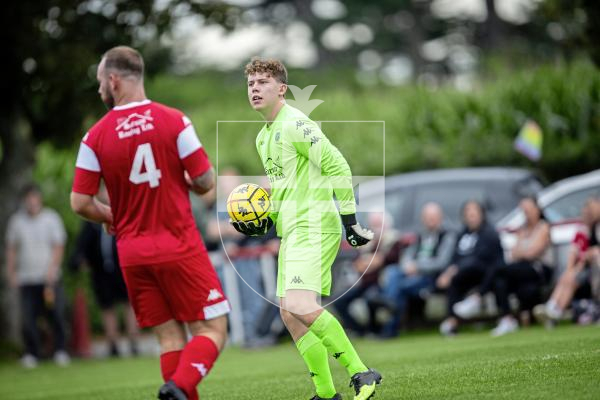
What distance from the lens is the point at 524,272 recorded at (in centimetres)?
1399

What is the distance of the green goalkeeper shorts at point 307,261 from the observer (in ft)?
23.4

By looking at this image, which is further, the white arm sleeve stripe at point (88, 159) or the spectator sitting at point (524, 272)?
the spectator sitting at point (524, 272)

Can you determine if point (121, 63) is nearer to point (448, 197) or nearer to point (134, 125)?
point (134, 125)

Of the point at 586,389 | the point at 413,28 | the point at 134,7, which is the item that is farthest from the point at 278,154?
the point at 413,28

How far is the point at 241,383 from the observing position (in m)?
10.0

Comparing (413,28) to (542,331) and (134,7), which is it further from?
(542,331)

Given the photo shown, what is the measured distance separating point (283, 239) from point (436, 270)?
8047 mm

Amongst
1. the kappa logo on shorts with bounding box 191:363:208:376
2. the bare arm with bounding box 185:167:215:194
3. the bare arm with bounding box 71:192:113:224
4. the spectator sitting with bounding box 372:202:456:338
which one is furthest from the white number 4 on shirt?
the spectator sitting with bounding box 372:202:456:338

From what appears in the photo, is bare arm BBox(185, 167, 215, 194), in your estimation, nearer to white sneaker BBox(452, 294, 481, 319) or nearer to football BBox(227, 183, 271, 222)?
football BBox(227, 183, 271, 222)

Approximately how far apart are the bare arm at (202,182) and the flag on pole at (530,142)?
11.6 metres

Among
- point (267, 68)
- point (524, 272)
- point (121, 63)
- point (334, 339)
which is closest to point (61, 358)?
point (524, 272)

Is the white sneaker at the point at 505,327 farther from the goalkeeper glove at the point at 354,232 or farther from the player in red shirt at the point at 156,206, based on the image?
the player in red shirt at the point at 156,206

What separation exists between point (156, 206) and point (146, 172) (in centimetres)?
24

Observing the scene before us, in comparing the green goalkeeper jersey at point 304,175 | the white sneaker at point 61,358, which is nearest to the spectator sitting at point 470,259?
the white sneaker at point 61,358
